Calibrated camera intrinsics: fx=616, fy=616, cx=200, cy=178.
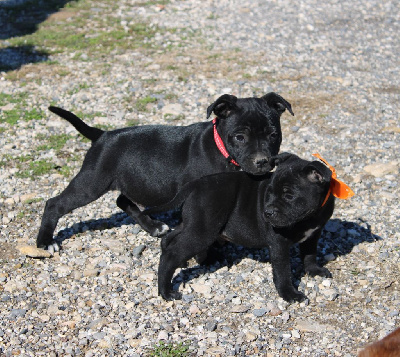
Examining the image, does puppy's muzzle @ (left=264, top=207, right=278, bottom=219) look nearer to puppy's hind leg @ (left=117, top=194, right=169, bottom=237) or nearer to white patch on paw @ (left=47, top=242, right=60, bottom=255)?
puppy's hind leg @ (left=117, top=194, right=169, bottom=237)

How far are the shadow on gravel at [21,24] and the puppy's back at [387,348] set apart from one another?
34.1ft

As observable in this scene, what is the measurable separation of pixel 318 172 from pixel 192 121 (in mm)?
4520

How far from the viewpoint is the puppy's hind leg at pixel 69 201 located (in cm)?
682

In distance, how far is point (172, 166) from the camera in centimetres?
679

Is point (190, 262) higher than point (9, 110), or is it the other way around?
point (190, 262)

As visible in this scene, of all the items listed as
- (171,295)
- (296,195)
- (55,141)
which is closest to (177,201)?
(171,295)

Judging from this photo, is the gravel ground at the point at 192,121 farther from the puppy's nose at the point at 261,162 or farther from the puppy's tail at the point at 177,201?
the puppy's nose at the point at 261,162

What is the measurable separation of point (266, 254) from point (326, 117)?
3.87 m

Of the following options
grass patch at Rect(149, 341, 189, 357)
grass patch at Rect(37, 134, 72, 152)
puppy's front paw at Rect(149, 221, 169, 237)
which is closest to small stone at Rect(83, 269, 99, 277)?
puppy's front paw at Rect(149, 221, 169, 237)

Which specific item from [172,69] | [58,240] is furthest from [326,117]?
[58,240]

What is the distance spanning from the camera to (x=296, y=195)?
18.9ft

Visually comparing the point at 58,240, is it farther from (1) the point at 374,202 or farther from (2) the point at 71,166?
(1) the point at 374,202

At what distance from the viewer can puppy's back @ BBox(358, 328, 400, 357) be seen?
3330 mm

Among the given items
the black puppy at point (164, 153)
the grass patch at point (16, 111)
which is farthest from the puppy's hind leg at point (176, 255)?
the grass patch at point (16, 111)
